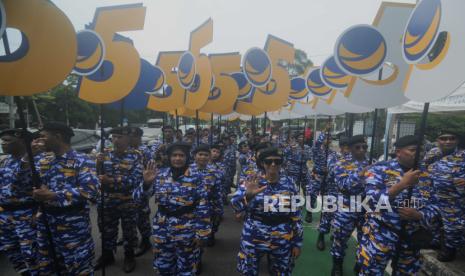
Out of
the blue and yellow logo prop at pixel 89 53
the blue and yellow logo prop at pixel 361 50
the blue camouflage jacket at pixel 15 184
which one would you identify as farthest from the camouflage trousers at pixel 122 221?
the blue and yellow logo prop at pixel 361 50

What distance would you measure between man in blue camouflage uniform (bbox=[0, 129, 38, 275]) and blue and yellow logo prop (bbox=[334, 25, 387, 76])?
12.1ft

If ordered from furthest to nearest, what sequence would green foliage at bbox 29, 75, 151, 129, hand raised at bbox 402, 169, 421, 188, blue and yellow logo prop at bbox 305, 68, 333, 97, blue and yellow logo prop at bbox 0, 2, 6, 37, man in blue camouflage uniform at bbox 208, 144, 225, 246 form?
green foliage at bbox 29, 75, 151, 129, blue and yellow logo prop at bbox 305, 68, 333, 97, man in blue camouflage uniform at bbox 208, 144, 225, 246, hand raised at bbox 402, 169, 421, 188, blue and yellow logo prop at bbox 0, 2, 6, 37

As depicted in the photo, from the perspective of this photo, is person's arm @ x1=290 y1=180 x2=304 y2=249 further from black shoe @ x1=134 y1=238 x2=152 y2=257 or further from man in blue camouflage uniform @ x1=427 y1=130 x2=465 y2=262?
black shoe @ x1=134 y1=238 x2=152 y2=257

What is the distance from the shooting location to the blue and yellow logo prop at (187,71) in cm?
412

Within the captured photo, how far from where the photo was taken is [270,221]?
2451 mm

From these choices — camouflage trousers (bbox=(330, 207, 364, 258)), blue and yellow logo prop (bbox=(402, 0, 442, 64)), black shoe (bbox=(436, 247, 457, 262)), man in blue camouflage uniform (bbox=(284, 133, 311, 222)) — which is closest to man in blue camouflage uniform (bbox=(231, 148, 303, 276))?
camouflage trousers (bbox=(330, 207, 364, 258))

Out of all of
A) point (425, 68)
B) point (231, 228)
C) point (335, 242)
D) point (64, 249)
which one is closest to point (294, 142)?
point (231, 228)

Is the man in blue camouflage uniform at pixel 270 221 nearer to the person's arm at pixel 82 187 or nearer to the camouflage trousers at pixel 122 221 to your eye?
the person's arm at pixel 82 187

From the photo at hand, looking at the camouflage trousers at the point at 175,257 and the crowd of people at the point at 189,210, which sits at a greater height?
the crowd of people at the point at 189,210

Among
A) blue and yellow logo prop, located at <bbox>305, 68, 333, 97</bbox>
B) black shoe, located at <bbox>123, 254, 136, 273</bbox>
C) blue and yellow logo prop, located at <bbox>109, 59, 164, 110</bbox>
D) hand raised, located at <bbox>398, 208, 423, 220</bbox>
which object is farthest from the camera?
blue and yellow logo prop, located at <bbox>305, 68, 333, 97</bbox>

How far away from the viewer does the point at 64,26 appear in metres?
2.07

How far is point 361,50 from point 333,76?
1.05 meters

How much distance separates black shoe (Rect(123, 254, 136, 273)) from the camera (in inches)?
143

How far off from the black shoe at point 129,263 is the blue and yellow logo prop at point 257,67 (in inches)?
127
